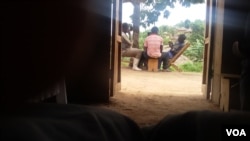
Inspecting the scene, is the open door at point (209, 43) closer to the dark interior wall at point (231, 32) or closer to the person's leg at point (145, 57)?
the dark interior wall at point (231, 32)

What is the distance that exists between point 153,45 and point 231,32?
464cm

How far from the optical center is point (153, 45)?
798 cm

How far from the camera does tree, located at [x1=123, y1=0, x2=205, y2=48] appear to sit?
10672 mm

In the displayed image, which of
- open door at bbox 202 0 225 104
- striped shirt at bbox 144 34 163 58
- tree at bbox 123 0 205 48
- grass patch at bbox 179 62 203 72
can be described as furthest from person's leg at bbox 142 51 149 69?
open door at bbox 202 0 225 104

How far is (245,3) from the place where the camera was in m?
3.30

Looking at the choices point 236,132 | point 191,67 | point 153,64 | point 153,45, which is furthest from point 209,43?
point 191,67

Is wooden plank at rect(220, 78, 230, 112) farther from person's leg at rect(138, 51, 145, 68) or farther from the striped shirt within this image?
person's leg at rect(138, 51, 145, 68)

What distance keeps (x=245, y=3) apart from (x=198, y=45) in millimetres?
8051

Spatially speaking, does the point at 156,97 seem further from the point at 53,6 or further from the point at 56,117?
the point at 56,117

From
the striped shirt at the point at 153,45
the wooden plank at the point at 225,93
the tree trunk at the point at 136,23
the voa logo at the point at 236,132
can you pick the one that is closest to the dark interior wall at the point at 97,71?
the wooden plank at the point at 225,93

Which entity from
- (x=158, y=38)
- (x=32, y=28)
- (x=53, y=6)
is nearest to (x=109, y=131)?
(x=32, y=28)

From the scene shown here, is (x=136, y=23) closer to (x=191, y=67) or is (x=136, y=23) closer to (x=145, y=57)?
(x=191, y=67)

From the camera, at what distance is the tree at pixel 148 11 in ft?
35.0

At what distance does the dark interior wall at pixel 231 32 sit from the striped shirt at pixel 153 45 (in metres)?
4.58
